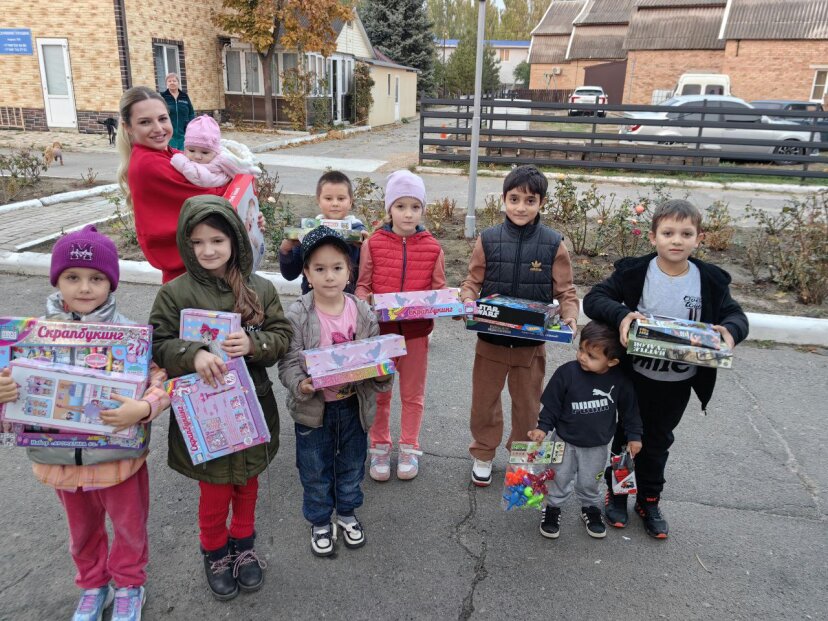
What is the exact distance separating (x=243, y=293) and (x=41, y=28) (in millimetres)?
21209

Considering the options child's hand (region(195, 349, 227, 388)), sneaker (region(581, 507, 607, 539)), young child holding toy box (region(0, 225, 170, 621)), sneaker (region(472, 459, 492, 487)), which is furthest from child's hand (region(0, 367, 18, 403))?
sneaker (region(581, 507, 607, 539))

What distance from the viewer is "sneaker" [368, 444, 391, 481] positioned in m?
3.38

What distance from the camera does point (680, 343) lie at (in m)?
2.46

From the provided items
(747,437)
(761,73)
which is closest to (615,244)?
(747,437)

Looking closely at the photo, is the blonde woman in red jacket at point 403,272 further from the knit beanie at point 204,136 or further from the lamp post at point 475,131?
the lamp post at point 475,131

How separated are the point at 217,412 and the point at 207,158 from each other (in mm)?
1455

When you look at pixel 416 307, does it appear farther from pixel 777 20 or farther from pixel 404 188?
pixel 777 20

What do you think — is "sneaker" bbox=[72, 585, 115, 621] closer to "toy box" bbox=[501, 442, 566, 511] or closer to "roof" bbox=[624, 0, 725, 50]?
"toy box" bbox=[501, 442, 566, 511]

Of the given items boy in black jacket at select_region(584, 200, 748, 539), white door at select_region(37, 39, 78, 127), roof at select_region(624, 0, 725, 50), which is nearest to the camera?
boy in black jacket at select_region(584, 200, 748, 539)

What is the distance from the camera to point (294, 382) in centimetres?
254

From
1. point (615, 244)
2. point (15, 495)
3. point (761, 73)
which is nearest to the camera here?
point (15, 495)

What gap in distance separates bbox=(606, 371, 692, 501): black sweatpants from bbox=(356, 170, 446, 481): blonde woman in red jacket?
3.74ft

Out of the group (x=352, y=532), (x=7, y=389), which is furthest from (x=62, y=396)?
(x=352, y=532)

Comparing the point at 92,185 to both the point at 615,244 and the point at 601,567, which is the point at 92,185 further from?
the point at 601,567
